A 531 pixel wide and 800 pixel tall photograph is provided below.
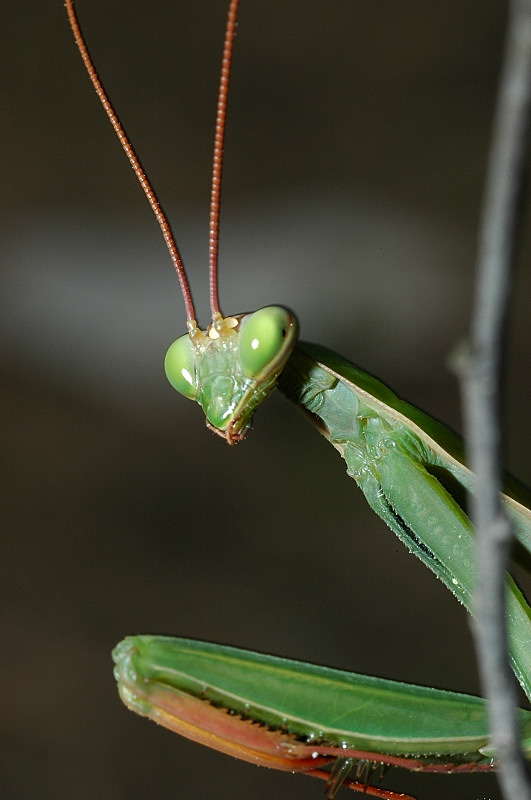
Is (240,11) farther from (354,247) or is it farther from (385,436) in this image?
(385,436)

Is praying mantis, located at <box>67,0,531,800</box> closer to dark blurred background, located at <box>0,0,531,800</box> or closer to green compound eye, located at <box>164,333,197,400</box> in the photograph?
green compound eye, located at <box>164,333,197,400</box>

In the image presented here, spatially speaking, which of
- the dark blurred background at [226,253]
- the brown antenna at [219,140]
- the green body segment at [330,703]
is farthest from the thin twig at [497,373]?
the dark blurred background at [226,253]

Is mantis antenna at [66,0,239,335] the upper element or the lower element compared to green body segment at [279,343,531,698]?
upper

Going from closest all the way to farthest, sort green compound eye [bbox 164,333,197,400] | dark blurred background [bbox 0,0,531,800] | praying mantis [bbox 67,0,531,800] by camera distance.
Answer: praying mantis [bbox 67,0,531,800] → green compound eye [bbox 164,333,197,400] → dark blurred background [bbox 0,0,531,800]

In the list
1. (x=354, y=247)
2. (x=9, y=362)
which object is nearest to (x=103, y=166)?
(x=9, y=362)

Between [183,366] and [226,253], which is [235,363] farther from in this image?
[226,253]

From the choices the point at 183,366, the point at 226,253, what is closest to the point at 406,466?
the point at 183,366

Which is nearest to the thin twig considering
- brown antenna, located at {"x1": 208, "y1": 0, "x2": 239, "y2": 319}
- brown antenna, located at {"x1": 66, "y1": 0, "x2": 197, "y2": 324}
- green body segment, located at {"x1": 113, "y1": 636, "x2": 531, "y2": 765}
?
green body segment, located at {"x1": 113, "y1": 636, "x2": 531, "y2": 765}
